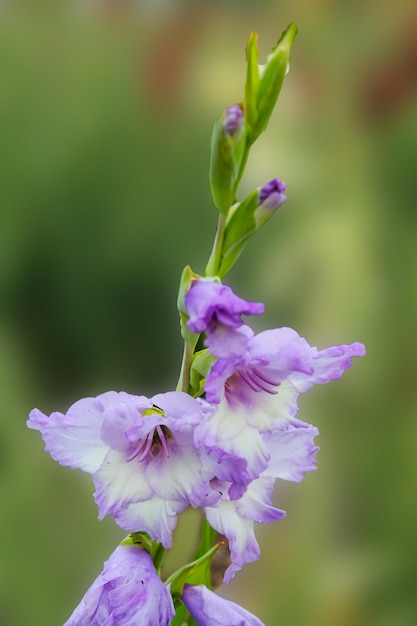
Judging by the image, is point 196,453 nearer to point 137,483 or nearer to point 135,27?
point 137,483

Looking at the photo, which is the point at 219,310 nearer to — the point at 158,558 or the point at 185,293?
the point at 185,293

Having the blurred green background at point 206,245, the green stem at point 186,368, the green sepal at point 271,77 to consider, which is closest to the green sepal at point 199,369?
the green stem at point 186,368

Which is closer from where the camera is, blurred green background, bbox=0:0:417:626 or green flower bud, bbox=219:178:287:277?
green flower bud, bbox=219:178:287:277

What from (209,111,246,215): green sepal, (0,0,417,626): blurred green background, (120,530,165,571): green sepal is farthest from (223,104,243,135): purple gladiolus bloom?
(0,0,417,626): blurred green background

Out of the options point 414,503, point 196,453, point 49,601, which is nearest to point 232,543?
point 196,453

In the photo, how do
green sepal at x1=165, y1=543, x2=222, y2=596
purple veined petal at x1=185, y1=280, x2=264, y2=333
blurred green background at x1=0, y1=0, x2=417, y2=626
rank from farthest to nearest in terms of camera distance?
blurred green background at x1=0, y1=0, x2=417, y2=626
green sepal at x1=165, y1=543, x2=222, y2=596
purple veined petal at x1=185, y1=280, x2=264, y2=333

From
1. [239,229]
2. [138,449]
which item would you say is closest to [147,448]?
[138,449]

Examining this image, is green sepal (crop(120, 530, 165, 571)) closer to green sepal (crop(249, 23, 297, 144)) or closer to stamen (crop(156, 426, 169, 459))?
stamen (crop(156, 426, 169, 459))
